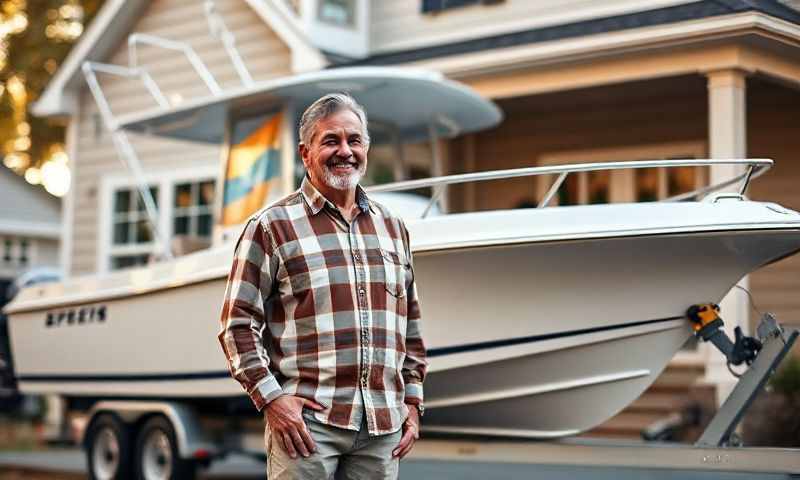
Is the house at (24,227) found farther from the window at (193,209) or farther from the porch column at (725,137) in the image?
the porch column at (725,137)

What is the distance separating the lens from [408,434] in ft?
12.5

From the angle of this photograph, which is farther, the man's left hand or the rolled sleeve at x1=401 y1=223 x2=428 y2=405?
the rolled sleeve at x1=401 y1=223 x2=428 y2=405

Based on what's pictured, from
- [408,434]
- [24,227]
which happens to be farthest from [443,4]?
[24,227]

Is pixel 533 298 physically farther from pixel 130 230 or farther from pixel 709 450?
pixel 130 230

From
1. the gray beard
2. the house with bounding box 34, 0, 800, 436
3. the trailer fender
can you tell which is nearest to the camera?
the gray beard

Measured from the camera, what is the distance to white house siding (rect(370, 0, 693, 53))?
1020cm

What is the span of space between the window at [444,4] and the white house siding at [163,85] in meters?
1.67

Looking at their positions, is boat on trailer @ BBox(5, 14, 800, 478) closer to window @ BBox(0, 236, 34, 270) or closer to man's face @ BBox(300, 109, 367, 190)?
man's face @ BBox(300, 109, 367, 190)

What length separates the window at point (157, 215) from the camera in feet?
41.2

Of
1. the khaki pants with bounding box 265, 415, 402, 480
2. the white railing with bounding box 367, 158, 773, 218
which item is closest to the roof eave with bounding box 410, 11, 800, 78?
the white railing with bounding box 367, 158, 773, 218

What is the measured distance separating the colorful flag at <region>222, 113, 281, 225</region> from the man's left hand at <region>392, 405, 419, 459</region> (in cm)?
409

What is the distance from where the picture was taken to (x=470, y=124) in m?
8.88

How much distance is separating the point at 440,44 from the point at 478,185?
5.48ft

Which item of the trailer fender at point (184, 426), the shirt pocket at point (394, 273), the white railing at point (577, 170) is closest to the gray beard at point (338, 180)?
the shirt pocket at point (394, 273)
